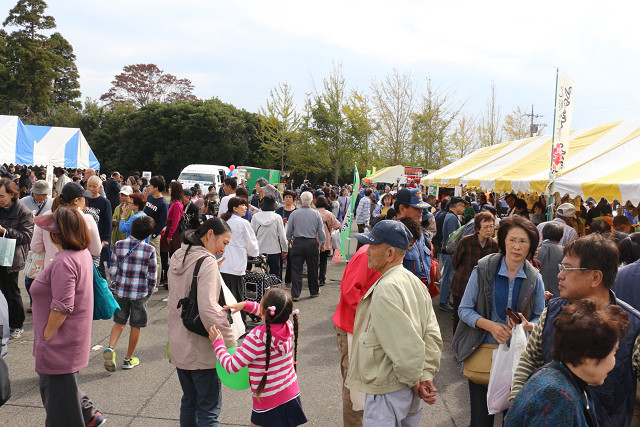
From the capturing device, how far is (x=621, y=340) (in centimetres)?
237

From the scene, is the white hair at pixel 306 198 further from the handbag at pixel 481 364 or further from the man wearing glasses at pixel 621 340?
the man wearing glasses at pixel 621 340

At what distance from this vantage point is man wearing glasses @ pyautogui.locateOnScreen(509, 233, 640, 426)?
7.68ft

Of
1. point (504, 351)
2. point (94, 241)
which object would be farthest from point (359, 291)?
point (94, 241)

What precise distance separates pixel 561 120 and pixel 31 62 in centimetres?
5123

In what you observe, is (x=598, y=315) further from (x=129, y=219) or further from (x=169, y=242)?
(x=169, y=242)

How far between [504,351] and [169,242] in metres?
7.06

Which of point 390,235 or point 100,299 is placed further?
point 100,299

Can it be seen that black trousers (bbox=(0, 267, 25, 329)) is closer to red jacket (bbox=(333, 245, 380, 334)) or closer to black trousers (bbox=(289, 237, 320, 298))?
black trousers (bbox=(289, 237, 320, 298))

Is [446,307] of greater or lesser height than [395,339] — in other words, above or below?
below

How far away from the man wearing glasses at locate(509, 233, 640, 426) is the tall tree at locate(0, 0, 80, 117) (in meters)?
51.0

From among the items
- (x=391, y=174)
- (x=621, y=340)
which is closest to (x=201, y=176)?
(x=391, y=174)

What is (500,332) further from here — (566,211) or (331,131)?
(331,131)

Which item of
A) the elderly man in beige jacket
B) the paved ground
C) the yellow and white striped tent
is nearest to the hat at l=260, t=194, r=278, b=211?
the paved ground

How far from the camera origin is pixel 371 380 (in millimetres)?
2576
